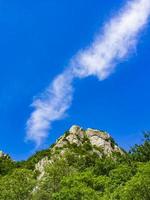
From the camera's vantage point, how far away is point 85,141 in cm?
12156

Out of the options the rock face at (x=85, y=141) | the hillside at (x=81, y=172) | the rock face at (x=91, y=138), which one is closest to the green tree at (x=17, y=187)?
the hillside at (x=81, y=172)

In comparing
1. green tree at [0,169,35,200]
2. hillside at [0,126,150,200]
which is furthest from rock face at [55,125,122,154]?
green tree at [0,169,35,200]

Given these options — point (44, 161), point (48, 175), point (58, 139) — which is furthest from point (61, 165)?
point (58, 139)

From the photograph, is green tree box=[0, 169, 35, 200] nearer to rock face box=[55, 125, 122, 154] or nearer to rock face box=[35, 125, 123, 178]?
rock face box=[35, 125, 123, 178]

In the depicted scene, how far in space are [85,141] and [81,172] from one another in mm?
31646

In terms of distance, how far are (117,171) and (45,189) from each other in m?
11.9

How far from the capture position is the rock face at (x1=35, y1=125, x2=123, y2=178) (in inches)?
4596

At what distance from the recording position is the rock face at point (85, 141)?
116750 mm

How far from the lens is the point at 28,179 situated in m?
86.9

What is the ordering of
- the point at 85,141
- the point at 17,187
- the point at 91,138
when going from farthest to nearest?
1. the point at 91,138
2. the point at 85,141
3. the point at 17,187

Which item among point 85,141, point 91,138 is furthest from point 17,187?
point 91,138

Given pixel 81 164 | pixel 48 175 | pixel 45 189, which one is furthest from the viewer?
pixel 81 164

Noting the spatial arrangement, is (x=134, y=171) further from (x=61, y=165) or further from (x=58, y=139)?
(x=58, y=139)

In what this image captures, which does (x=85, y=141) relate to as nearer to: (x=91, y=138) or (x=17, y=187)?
(x=91, y=138)
